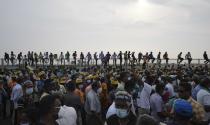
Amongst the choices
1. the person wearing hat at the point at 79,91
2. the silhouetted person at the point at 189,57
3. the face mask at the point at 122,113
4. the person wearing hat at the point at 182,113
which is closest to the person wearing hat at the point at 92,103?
the person wearing hat at the point at 79,91

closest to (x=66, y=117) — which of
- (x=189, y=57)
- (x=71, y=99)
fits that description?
(x=71, y=99)

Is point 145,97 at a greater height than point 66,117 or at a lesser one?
lesser

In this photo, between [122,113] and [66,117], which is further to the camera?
[66,117]

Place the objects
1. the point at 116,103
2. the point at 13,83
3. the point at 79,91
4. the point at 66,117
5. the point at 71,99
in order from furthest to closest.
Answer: the point at 13,83 < the point at 79,91 < the point at 71,99 < the point at 66,117 < the point at 116,103

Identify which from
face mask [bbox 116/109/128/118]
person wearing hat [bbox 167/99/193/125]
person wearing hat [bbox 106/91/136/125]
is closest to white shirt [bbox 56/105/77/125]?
person wearing hat [bbox 106/91/136/125]

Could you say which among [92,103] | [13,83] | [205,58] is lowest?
[92,103]

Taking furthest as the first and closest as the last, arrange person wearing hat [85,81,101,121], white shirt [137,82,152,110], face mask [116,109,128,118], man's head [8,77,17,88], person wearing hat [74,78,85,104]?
man's head [8,77,17,88] < person wearing hat [85,81,101,121] < person wearing hat [74,78,85,104] < white shirt [137,82,152,110] < face mask [116,109,128,118]

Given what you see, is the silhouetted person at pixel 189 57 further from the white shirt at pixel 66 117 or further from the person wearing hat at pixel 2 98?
the white shirt at pixel 66 117

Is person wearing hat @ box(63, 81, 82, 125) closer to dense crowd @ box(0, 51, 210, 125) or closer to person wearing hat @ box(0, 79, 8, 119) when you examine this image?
dense crowd @ box(0, 51, 210, 125)

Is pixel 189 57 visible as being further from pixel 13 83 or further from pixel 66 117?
pixel 66 117

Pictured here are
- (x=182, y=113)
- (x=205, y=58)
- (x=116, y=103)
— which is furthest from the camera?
(x=205, y=58)

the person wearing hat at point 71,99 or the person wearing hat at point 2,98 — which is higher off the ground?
the person wearing hat at point 71,99

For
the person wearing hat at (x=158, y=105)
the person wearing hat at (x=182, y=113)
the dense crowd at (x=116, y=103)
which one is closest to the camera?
the person wearing hat at (x=182, y=113)

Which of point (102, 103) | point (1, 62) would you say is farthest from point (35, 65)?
point (102, 103)
